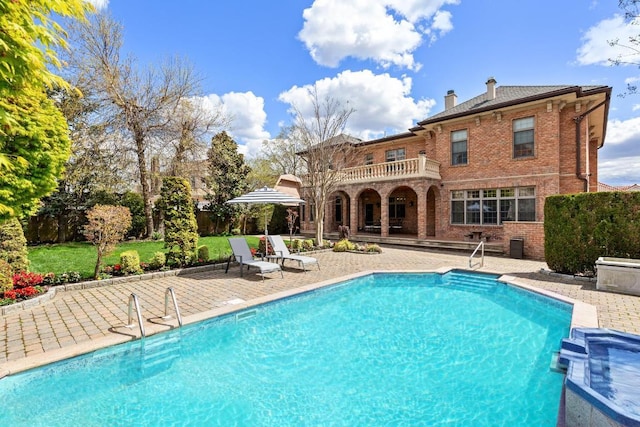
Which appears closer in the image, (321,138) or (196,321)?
(196,321)

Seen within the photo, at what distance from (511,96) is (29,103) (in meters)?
19.9

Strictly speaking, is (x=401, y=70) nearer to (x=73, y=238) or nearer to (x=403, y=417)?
(x=403, y=417)

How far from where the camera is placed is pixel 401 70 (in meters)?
19.0

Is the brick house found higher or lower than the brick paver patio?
higher

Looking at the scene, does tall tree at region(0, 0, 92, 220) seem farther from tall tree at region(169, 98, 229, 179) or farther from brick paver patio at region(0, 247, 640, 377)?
tall tree at region(169, 98, 229, 179)

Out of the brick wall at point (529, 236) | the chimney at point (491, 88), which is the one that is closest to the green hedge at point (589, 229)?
the brick wall at point (529, 236)

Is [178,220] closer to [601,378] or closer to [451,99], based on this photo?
[601,378]

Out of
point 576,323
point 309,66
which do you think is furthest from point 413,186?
point 576,323

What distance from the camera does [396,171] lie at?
19.2 m

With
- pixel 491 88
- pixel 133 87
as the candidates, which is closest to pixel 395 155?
pixel 491 88

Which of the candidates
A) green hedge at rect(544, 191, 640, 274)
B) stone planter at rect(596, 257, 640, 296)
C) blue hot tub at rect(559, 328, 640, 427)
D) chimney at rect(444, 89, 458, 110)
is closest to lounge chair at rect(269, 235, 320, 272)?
blue hot tub at rect(559, 328, 640, 427)

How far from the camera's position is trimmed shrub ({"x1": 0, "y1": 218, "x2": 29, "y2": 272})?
7555mm

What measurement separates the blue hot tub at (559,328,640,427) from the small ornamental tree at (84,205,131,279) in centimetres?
1008

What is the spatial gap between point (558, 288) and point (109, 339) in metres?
10.5
